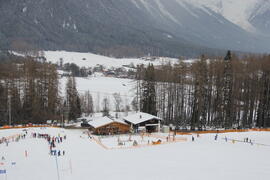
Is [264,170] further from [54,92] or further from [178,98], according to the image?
[54,92]

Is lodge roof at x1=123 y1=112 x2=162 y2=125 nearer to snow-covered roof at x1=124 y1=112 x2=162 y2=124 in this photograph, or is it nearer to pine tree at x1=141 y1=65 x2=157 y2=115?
snow-covered roof at x1=124 y1=112 x2=162 y2=124

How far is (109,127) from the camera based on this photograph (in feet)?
144

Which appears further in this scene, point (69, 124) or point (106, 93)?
point (106, 93)

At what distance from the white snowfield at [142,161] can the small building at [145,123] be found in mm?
9107

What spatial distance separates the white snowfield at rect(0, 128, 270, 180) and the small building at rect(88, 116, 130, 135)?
263 inches

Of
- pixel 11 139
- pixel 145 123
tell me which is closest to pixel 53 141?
pixel 11 139

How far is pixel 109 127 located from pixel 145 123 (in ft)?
20.5

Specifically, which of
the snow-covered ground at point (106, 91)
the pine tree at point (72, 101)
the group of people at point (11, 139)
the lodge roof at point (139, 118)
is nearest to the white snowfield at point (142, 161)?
the group of people at point (11, 139)

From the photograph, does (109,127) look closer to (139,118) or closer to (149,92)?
Answer: (139,118)

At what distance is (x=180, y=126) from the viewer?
50844mm

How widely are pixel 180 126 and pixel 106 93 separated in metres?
45.3

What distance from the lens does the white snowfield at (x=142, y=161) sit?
2219 centimetres

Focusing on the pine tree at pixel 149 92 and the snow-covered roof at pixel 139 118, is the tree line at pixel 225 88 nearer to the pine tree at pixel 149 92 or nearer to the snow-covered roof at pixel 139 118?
the pine tree at pixel 149 92

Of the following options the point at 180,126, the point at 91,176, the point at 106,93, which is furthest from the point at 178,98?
the point at 106,93
